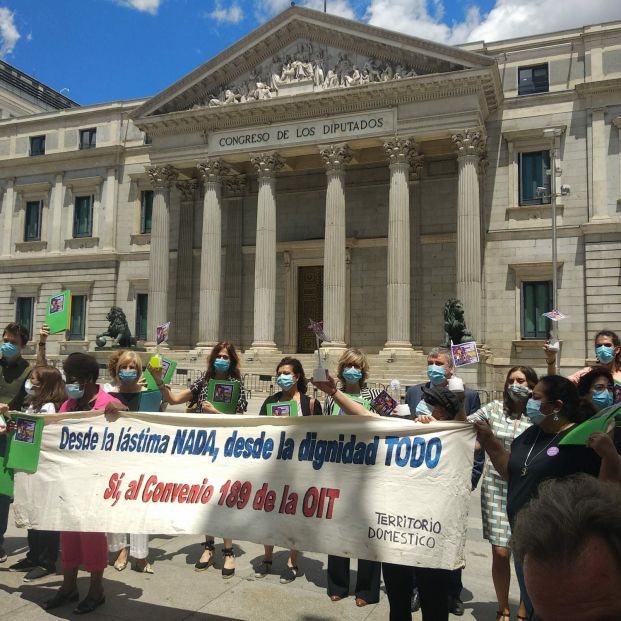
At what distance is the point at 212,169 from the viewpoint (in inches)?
1130

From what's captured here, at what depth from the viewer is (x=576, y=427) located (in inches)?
145

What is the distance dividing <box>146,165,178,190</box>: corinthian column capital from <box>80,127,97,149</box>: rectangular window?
904 centimetres

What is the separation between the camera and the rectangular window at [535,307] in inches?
1026

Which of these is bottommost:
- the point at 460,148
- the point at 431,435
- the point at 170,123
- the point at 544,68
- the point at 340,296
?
the point at 431,435

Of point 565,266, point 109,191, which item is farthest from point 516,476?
point 109,191

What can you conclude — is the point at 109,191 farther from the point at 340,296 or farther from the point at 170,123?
the point at 340,296

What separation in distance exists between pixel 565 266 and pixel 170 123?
1971 centimetres

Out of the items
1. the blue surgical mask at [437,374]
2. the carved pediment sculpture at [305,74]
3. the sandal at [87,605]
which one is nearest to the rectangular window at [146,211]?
the carved pediment sculpture at [305,74]

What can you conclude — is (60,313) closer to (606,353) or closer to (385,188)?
→ (606,353)

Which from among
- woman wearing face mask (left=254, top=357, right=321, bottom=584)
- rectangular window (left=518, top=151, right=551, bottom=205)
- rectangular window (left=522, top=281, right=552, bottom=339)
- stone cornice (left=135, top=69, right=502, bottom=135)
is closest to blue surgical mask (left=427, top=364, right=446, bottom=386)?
woman wearing face mask (left=254, top=357, right=321, bottom=584)

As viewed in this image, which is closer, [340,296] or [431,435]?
[431,435]

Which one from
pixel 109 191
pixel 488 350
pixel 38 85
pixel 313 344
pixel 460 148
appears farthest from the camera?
pixel 38 85

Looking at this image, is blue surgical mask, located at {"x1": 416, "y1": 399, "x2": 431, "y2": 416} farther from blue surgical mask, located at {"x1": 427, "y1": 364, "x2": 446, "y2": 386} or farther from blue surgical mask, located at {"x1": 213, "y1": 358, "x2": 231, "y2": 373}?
blue surgical mask, located at {"x1": 213, "y1": 358, "x2": 231, "y2": 373}

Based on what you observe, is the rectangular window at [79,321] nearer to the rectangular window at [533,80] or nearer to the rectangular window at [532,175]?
the rectangular window at [532,175]
